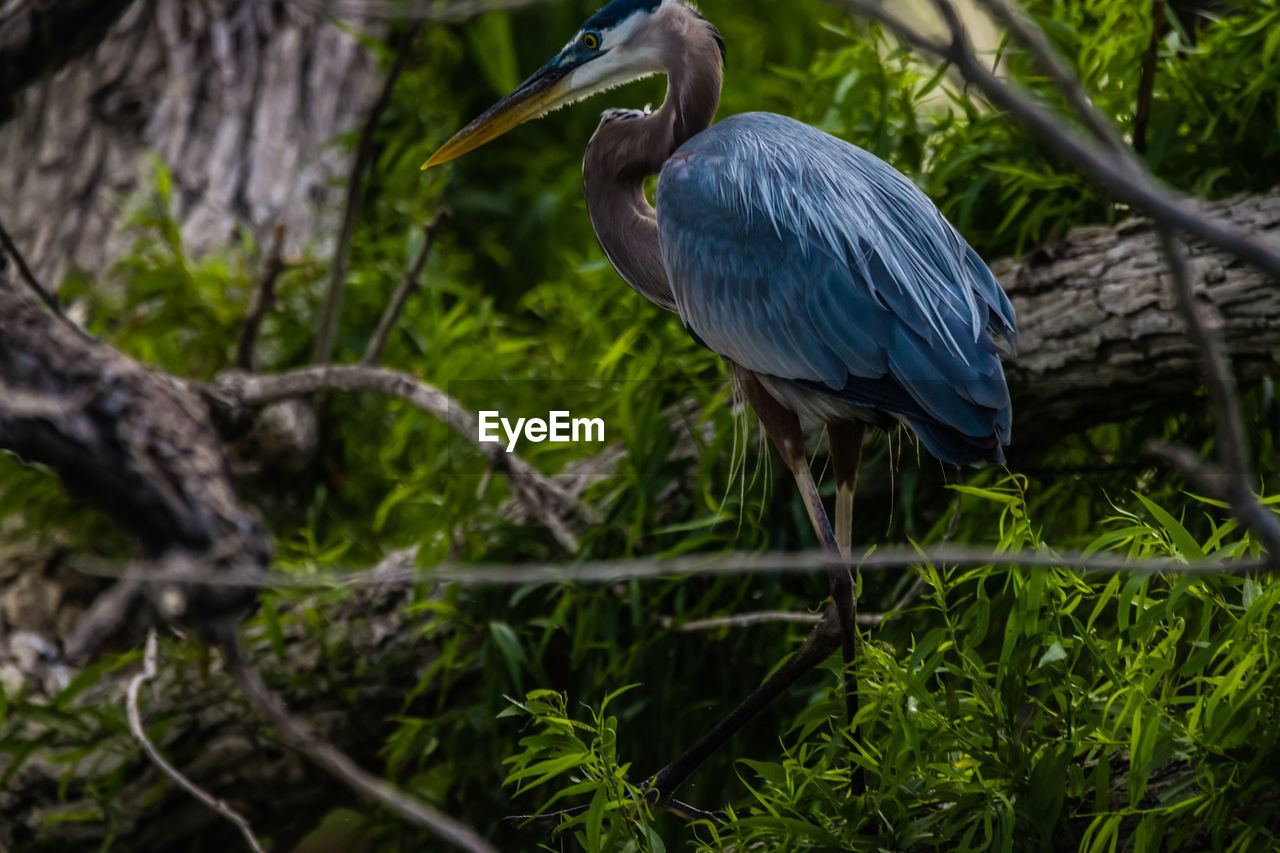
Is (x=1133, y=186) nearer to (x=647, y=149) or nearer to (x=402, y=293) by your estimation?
(x=647, y=149)

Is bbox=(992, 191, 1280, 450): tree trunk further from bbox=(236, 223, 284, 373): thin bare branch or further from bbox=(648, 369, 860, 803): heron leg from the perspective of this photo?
bbox=(236, 223, 284, 373): thin bare branch

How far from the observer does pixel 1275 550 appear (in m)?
0.60

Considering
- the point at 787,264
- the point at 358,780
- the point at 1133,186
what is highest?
the point at 1133,186

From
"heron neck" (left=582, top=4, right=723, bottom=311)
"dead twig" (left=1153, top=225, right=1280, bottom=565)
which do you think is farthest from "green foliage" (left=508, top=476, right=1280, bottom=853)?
"dead twig" (left=1153, top=225, right=1280, bottom=565)

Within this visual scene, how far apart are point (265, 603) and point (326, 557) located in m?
0.16

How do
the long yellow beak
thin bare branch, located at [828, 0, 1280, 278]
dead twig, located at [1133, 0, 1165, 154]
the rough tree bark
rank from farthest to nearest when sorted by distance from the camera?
→ the rough tree bark
dead twig, located at [1133, 0, 1165, 154]
the long yellow beak
thin bare branch, located at [828, 0, 1280, 278]

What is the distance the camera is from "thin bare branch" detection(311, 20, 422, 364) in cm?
207

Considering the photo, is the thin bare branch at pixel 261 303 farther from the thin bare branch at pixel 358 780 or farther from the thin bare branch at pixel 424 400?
the thin bare branch at pixel 358 780

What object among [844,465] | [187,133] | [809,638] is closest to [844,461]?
[844,465]

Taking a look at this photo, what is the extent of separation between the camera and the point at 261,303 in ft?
7.07

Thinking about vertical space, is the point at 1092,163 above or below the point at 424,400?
above

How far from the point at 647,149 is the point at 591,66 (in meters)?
0.12

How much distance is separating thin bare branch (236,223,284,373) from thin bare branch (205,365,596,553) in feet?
0.56

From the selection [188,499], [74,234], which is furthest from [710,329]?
[74,234]
